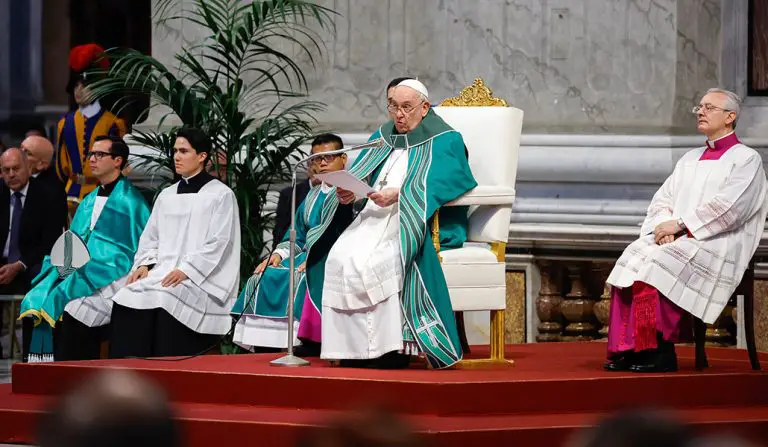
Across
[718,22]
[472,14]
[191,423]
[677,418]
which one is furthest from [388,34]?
[677,418]

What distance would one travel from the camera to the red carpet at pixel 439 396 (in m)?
4.58

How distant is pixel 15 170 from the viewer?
8.41 m

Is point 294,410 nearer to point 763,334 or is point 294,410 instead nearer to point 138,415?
point 763,334

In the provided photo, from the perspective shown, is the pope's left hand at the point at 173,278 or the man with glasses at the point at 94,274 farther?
the man with glasses at the point at 94,274

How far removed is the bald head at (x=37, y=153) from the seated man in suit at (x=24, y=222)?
18 centimetres

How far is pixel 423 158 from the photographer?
557 centimetres

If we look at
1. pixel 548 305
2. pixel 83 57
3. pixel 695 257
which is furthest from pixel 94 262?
pixel 695 257

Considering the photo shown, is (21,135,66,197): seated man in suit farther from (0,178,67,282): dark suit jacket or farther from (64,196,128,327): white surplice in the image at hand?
(64,196,128,327): white surplice

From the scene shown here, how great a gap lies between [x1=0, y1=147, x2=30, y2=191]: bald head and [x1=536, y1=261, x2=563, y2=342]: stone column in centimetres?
342

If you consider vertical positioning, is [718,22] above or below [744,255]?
above

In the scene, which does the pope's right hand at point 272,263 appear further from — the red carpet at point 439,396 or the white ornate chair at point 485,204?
the white ornate chair at point 485,204

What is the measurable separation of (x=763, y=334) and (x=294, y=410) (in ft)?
11.1

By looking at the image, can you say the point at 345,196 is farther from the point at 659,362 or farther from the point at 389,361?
the point at 659,362

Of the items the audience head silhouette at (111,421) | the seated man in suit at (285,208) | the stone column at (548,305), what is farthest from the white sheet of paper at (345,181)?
the audience head silhouette at (111,421)
